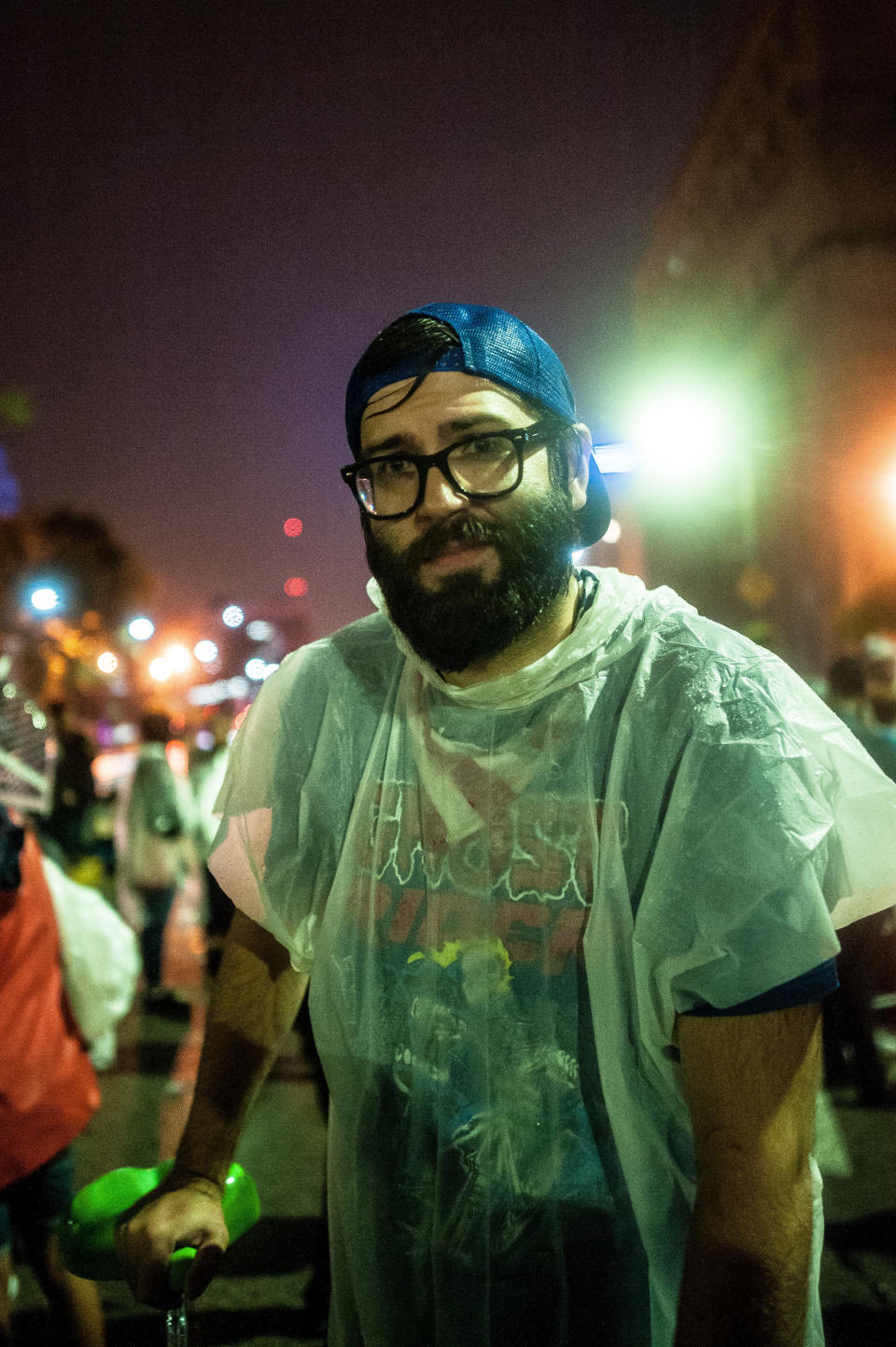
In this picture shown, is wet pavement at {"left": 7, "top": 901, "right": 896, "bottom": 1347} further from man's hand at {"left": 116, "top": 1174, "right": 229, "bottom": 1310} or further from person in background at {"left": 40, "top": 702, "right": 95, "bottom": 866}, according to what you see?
person in background at {"left": 40, "top": 702, "right": 95, "bottom": 866}

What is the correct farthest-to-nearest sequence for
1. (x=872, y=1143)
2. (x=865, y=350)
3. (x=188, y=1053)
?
(x=865, y=350)
(x=188, y=1053)
(x=872, y=1143)

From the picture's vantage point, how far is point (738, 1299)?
1188mm

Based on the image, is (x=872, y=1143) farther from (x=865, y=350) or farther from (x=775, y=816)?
(x=865, y=350)

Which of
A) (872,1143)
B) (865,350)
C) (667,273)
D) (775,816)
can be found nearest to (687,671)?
(775,816)

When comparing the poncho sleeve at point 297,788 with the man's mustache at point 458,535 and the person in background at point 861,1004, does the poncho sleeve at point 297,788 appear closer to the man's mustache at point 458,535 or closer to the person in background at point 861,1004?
the man's mustache at point 458,535

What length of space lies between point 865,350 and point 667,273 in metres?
13.4

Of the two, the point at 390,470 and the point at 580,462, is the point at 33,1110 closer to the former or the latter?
the point at 390,470

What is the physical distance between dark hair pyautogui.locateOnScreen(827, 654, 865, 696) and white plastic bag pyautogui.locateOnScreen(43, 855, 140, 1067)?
4.02 meters

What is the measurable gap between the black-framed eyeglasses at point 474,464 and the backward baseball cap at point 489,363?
9cm

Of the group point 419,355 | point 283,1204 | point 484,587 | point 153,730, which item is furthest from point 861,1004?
point 153,730

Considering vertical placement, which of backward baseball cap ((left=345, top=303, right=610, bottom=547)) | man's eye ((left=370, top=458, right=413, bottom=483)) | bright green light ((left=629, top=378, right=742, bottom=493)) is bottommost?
man's eye ((left=370, top=458, right=413, bottom=483))

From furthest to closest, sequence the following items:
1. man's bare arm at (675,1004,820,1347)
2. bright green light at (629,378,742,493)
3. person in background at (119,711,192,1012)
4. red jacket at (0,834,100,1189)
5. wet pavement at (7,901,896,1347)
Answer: bright green light at (629,378,742,493) < person in background at (119,711,192,1012) < wet pavement at (7,901,896,1347) < red jacket at (0,834,100,1189) < man's bare arm at (675,1004,820,1347)

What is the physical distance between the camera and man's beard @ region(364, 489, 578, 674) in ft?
5.03

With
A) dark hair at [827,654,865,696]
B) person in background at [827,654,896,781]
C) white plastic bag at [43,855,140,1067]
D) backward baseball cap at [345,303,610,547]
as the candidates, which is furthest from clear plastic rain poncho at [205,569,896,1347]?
dark hair at [827,654,865,696]
